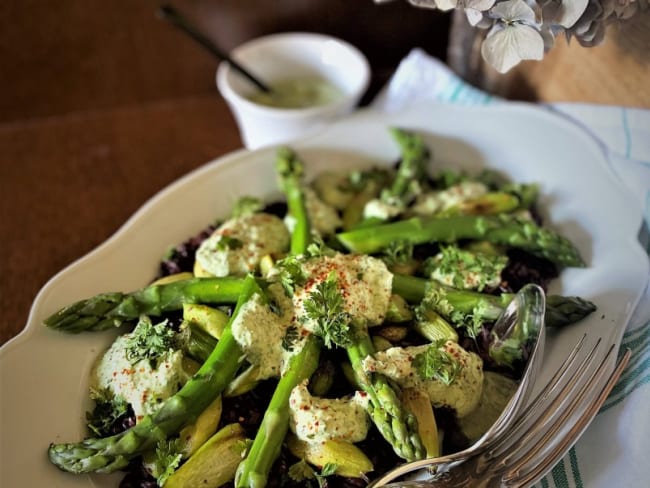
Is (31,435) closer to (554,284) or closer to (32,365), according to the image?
(32,365)

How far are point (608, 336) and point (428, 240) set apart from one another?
0.36m

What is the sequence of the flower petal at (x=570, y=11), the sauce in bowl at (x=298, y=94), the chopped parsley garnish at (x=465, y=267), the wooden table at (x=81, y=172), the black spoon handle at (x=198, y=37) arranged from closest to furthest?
the flower petal at (x=570, y=11), the chopped parsley garnish at (x=465, y=267), the wooden table at (x=81, y=172), the black spoon handle at (x=198, y=37), the sauce in bowl at (x=298, y=94)

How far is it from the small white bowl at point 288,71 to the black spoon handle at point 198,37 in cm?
4

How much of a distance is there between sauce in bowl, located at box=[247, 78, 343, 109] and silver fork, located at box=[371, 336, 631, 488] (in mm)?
1036

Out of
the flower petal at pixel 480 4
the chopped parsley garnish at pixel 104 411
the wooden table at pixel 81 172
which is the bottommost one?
the wooden table at pixel 81 172

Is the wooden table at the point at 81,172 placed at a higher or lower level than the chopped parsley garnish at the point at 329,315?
lower

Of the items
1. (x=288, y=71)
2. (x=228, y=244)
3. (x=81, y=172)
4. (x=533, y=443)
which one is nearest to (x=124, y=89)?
(x=81, y=172)

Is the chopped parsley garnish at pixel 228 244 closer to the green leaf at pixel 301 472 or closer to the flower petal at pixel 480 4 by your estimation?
the green leaf at pixel 301 472

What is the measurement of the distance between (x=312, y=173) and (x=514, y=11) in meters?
0.57

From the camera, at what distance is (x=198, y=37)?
154 centimetres

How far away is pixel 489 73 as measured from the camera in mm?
1644

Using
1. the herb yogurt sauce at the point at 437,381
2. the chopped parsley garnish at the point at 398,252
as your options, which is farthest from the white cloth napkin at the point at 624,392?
the chopped parsley garnish at the point at 398,252

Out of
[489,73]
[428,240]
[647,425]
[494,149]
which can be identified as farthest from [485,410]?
[489,73]

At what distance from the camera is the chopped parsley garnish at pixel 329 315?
1.00m
